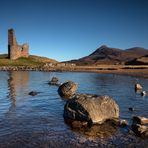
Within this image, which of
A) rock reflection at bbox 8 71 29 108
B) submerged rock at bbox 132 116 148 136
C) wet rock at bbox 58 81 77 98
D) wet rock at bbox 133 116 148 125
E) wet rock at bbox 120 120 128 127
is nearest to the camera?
submerged rock at bbox 132 116 148 136

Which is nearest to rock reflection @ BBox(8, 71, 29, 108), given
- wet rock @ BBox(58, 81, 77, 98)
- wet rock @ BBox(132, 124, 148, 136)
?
wet rock @ BBox(58, 81, 77, 98)

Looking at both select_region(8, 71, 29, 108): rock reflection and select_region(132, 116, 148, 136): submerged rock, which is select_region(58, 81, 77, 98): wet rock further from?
select_region(132, 116, 148, 136): submerged rock

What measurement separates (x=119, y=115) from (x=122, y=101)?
7275 millimetres

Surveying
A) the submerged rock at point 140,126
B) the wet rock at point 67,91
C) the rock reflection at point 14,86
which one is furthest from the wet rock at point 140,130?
the wet rock at point 67,91

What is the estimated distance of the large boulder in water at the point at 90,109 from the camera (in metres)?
19.5

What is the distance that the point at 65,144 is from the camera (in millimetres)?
15336

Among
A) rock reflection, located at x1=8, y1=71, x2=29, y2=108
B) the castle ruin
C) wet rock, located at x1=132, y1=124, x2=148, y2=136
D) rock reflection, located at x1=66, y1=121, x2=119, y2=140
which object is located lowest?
rock reflection, located at x1=66, y1=121, x2=119, y2=140

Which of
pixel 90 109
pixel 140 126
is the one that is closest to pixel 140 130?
pixel 140 126

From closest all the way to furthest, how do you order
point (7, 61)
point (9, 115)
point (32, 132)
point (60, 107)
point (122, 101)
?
point (32, 132), point (9, 115), point (60, 107), point (122, 101), point (7, 61)

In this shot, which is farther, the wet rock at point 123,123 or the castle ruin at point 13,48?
the castle ruin at point 13,48

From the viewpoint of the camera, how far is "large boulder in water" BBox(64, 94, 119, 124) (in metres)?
19.5

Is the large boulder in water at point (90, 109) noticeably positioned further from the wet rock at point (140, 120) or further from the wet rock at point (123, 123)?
the wet rock at point (140, 120)

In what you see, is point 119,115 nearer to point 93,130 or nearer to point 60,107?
point 93,130

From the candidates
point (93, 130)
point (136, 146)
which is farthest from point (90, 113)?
point (136, 146)
